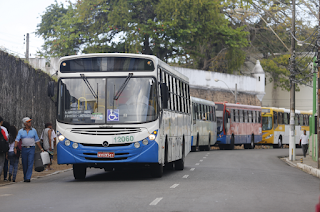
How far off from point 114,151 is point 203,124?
70.5ft

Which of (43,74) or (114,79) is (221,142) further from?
(114,79)

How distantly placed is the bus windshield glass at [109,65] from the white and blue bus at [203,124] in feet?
57.2

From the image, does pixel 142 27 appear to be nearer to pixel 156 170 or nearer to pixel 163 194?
pixel 156 170

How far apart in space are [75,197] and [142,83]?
437 cm

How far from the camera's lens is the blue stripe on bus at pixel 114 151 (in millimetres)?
14125

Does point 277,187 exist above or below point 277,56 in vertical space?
below

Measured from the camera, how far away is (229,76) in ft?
171

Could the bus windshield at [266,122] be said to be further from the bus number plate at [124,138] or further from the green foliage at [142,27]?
the bus number plate at [124,138]

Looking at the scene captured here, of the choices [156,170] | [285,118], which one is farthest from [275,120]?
[156,170]

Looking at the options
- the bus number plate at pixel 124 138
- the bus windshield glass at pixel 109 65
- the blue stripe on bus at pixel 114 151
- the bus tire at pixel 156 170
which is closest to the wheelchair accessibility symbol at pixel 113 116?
the bus number plate at pixel 124 138

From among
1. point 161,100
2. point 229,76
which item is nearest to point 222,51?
point 229,76

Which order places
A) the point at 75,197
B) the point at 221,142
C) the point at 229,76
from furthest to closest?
the point at 229,76 → the point at 221,142 → the point at 75,197

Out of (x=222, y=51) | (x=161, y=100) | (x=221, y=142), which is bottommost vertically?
(x=221, y=142)

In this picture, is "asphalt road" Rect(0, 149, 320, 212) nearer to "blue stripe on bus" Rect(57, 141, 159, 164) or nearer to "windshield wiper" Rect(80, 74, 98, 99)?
"blue stripe on bus" Rect(57, 141, 159, 164)
